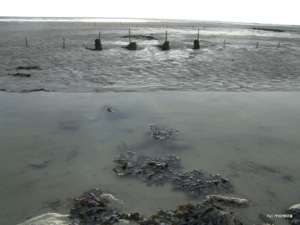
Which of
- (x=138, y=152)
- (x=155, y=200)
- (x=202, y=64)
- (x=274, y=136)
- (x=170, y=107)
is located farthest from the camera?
(x=202, y=64)

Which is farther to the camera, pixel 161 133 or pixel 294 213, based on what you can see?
pixel 161 133

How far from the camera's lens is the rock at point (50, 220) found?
2994 millimetres

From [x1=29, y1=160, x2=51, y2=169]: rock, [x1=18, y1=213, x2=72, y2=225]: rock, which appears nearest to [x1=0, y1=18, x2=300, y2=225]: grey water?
[x1=29, y1=160, x2=51, y2=169]: rock

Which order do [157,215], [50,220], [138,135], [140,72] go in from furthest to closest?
[140,72]
[138,135]
[157,215]
[50,220]

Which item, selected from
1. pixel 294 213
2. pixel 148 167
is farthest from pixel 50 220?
pixel 294 213

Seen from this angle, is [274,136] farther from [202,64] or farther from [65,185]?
[202,64]

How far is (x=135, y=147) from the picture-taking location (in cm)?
502

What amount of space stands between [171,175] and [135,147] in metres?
1.23

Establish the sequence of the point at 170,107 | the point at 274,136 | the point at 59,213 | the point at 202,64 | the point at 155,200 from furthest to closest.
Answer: the point at 202,64 → the point at 170,107 → the point at 274,136 → the point at 155,200 → the point at 59,213

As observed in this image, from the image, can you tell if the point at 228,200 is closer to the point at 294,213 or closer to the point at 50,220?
the point at 294,213

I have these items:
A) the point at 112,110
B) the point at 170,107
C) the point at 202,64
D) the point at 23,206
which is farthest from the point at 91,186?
the point at 202,64

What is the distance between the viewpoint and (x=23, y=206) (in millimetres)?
3322

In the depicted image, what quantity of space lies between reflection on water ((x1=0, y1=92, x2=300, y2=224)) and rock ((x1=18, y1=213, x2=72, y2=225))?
0.43 ft

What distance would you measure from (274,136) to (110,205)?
14.3 feet
